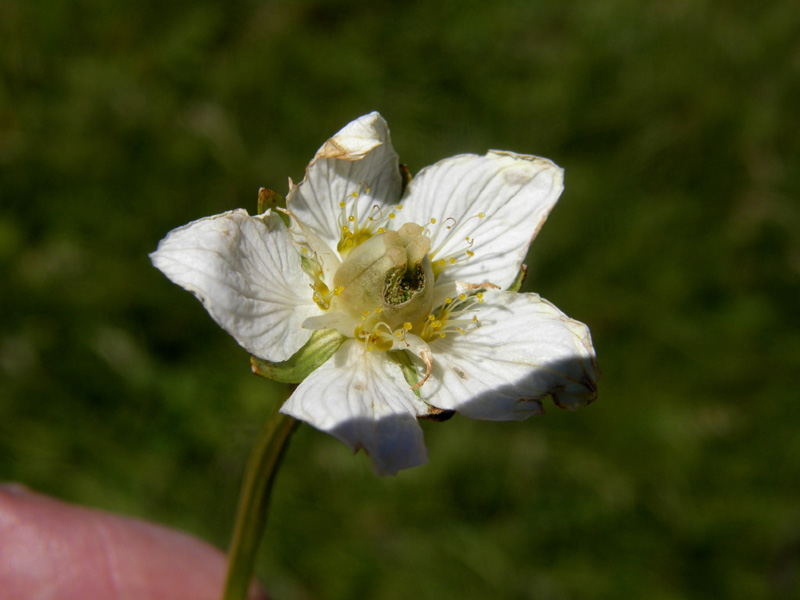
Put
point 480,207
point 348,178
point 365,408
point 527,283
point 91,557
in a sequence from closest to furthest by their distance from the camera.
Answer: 1. point 365,408
2. point 348,178
3. point 480,207
4. point 91,557
5. point 527,283

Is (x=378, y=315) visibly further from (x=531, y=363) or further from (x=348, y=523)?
(x=348, y=523)

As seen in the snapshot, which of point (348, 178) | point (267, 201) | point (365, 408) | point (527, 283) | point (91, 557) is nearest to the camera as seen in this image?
point (365, 408)

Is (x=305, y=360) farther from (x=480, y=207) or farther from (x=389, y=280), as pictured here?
(x=480, y=207)

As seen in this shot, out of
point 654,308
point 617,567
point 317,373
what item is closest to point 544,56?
point 654,308

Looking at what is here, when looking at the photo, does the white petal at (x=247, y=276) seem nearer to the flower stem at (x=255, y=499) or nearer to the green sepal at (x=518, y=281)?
the flower stem at (x=255, y=499)

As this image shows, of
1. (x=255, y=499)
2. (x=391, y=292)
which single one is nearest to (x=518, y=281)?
(x=391, y=292)

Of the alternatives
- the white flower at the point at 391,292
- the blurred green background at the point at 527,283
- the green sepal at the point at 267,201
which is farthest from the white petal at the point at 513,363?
the blurred green background at the point at 527,283
